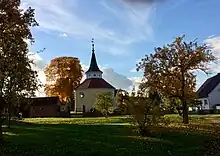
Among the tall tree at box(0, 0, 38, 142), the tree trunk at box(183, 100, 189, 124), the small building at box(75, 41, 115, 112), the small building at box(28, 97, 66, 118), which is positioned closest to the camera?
the tall tree at box(0, 0, 38, 142)

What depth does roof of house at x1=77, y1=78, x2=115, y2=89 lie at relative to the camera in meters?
Result: 86.4

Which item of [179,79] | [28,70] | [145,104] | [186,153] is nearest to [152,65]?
[179,79]

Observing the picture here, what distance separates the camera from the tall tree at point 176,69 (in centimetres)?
3684

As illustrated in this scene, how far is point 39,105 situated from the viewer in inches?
3046

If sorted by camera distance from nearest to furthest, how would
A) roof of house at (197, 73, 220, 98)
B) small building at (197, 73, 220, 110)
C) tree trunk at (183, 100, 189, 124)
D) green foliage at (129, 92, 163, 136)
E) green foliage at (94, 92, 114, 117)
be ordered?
green foliage at (129, 92, 163, 136), tree trunk at (183, 100, 189, 124), green foliage at (94, 92, 114, 117), small building at (197, 73, 220, 110), roof of house at (197, 73, 220, 98)

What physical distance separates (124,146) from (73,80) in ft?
216

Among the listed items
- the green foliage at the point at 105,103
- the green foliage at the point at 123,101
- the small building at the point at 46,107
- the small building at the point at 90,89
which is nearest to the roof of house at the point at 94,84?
the small building at the point at 90,89

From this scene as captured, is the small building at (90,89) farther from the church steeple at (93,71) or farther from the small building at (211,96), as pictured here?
the small building at (211,96)

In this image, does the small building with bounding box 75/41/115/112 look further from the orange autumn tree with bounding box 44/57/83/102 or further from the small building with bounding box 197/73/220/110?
the small building with bounding box 197/73/220/110

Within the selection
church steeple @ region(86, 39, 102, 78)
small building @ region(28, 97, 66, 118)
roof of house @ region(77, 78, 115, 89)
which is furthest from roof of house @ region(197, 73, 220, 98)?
small building @ region(28, 97, 66, 118)

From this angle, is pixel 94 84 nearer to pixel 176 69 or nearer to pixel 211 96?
pixel 211 96

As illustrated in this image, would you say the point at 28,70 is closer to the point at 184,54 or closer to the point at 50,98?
the point at 184,54

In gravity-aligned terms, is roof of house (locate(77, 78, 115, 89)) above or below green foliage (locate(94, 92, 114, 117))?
above

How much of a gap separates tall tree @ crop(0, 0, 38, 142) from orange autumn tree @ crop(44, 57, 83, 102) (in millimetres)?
59032
